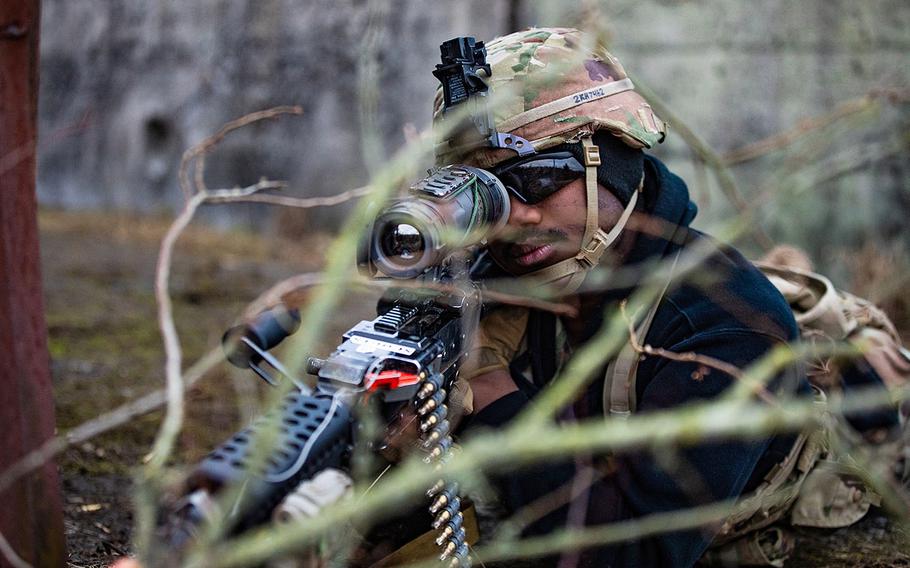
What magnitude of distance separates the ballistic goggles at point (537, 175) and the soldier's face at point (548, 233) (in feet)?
0.06

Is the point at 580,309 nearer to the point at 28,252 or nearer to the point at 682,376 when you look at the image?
the point at 682,376

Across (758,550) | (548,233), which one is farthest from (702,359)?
(758,550)

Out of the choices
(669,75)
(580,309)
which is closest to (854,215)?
(669,75)

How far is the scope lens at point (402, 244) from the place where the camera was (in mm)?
1381

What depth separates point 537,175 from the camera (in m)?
1.95

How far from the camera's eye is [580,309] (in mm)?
2168

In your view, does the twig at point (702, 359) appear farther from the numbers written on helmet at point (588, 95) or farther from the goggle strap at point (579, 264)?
the numbers written on helmet at point (588, 95)

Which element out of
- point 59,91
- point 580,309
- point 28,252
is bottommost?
point 59,91

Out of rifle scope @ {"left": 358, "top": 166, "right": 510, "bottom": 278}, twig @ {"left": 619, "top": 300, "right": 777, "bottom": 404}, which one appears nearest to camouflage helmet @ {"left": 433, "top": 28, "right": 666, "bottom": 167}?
rifle scope @ {"left": 358, "top": 166, "right": 510, "bottom": 278}

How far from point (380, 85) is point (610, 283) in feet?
14.5

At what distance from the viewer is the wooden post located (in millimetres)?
1461

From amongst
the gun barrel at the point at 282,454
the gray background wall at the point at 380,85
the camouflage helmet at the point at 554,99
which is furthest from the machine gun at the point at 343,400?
the gray background wall at the point at 380,85

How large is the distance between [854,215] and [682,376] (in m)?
3.72

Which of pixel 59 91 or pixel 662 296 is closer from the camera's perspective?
pixel 662 296
